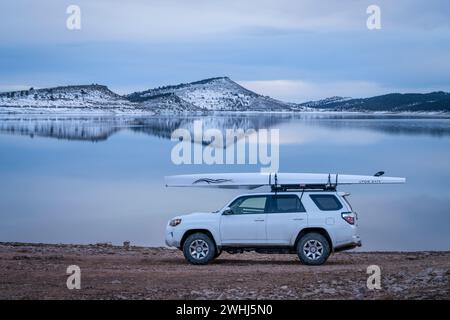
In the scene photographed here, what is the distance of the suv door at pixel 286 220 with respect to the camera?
1702 cm

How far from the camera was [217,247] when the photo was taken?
17.4 m

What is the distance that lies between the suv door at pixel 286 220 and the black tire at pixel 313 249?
229mm

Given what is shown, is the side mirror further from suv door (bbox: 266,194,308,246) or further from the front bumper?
the front bumper

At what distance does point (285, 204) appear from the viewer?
56.6 ft

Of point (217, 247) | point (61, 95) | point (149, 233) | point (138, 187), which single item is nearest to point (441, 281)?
point (217, 247)

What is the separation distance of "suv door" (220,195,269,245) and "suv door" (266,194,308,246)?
0.15m

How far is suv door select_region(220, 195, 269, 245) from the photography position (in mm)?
17125

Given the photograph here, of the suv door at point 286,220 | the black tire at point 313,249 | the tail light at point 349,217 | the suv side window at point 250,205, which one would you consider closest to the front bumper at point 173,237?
the suv side window at point 250,205

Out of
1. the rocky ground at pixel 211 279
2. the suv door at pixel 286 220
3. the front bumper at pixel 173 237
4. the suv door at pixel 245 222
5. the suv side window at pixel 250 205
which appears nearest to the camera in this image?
the rocky ground at pixel 211 279

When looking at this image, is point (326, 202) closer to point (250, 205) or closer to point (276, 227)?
point (276, 227)

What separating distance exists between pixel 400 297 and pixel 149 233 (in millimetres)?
16010

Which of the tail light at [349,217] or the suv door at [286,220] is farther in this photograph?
the suv door at [286,220]

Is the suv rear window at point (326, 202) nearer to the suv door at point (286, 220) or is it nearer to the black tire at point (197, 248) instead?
the suv door at point (286, 220)
